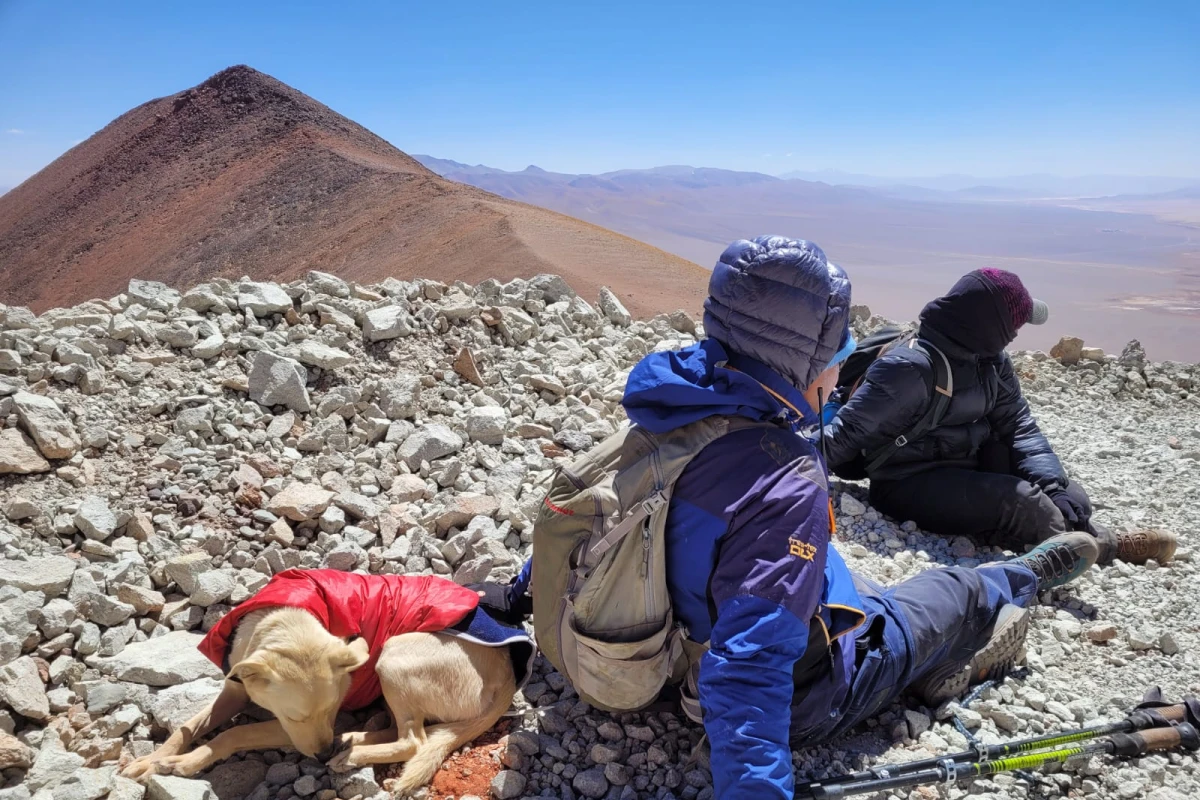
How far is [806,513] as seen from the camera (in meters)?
2.05

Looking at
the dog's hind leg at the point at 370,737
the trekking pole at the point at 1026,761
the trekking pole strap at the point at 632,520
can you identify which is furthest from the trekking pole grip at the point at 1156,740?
the dog's hind leg at the point at 370,737

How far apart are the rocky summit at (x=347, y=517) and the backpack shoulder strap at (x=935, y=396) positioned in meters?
0.61

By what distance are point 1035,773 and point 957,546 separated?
1876mm

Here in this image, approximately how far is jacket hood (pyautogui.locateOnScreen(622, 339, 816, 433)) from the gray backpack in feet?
0.20

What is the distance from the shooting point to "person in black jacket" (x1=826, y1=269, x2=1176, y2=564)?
4223 millimetres

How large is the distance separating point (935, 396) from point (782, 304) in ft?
8.54

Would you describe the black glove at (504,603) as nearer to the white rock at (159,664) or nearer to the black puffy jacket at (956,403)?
the white rock at (159,664)

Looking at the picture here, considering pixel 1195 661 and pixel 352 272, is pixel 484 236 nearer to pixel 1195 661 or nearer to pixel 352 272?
pixel 352 272

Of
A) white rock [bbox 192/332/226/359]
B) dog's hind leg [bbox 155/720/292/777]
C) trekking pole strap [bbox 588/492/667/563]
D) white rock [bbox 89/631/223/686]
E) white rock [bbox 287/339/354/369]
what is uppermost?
white rock [bbox 192/332/226/359]

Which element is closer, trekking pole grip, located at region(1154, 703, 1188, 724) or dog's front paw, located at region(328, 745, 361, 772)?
dog's front paw, located at region(328, 745, 361, 772)

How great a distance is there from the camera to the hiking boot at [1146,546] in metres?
4.27

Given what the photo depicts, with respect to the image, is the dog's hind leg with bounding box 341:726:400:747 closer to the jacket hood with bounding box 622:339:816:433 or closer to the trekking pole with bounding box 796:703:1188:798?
the trekking pole with bounding box 796:703:1188:798

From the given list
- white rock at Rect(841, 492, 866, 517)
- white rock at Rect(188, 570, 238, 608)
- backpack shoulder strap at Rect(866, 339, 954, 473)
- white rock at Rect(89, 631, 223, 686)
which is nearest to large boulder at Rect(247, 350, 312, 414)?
white rock at Rect(188, 570, 238, 608)

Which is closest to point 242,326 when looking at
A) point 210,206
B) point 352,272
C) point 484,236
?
point 484,236
